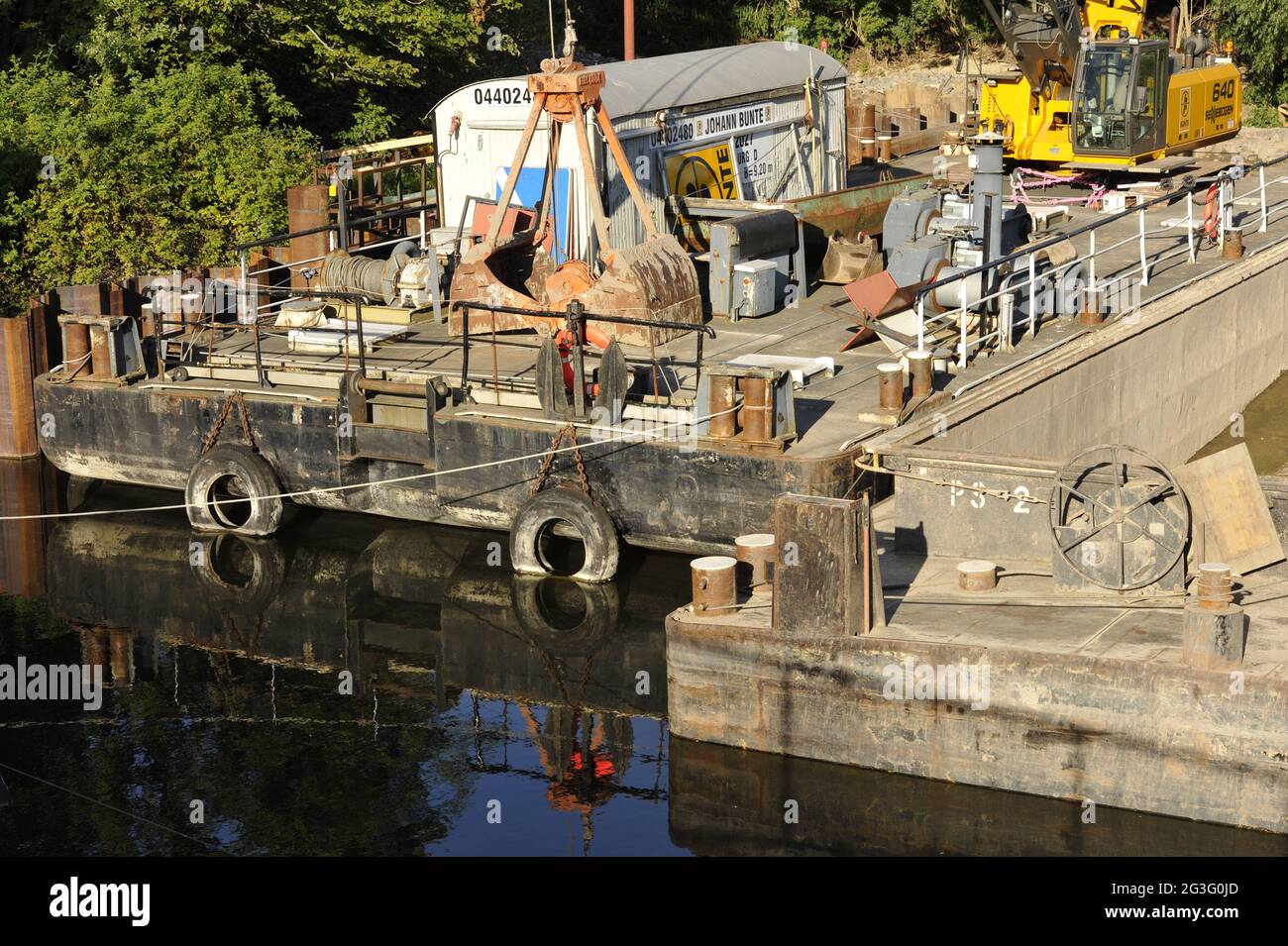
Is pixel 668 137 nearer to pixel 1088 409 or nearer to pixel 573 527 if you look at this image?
pixel 1088 409

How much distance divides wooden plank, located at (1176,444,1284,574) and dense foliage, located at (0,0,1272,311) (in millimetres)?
20412

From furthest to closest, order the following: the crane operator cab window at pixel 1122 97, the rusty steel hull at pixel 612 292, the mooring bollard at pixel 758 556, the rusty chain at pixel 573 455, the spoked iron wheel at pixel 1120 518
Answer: the crane operator cab window at pixel 1122 97 < the rusty steel hull at pixel 612 292 < the rusty chain at pixel 573 455 < the mooring bollard at pixel 758 556 < the spoked iron wheel at pixel 1120 518

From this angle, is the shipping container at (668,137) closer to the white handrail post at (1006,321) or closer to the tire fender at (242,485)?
the tire fender at (242,485)

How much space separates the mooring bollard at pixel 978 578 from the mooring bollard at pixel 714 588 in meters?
2.11

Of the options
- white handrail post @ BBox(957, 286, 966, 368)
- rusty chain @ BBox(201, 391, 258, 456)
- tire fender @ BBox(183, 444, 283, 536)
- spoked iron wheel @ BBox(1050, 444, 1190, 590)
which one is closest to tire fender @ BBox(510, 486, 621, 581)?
tire fender @ BBox(183, 444, 283, 536)

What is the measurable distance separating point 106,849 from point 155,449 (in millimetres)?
9993

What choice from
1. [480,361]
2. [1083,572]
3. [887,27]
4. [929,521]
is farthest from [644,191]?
[887,27]

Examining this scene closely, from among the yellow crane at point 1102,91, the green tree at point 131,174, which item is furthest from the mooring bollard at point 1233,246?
the green tree at point 131,174

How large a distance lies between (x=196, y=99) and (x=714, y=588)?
21049 mm

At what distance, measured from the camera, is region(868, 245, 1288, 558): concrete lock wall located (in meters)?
17.8

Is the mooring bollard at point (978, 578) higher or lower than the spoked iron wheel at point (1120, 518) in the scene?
lower

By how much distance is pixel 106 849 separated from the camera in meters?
15.6

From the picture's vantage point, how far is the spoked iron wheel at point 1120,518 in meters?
16.1

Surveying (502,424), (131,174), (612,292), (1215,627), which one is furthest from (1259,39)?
(1215,627)
